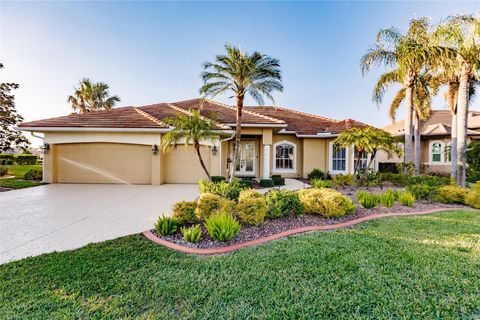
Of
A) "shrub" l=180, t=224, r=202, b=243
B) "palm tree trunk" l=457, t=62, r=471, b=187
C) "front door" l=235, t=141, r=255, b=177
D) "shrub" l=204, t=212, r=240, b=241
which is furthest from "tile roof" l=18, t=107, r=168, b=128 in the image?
"palm tree trunk" l=457, t=62, r=471, b=187

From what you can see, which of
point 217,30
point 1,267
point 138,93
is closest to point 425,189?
point 1,267

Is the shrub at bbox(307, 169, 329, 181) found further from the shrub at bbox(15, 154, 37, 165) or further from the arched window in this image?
the shrub at bbox(15, 154, 37, 165)

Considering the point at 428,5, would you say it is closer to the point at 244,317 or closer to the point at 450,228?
the point at 450,228

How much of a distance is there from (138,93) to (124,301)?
2162 cm

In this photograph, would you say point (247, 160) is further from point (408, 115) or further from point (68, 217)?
point (68, 217)

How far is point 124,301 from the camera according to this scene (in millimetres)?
2703

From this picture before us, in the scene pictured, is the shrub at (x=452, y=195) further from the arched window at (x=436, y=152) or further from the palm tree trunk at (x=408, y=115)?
the arched window at (x=436, y=152)

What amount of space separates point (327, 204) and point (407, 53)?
36.4ft

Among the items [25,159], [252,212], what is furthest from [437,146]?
[25,159]

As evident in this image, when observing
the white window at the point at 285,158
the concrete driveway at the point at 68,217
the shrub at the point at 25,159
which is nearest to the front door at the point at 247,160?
the white window at the point at 285,158

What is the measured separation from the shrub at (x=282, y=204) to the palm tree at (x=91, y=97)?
26365mm

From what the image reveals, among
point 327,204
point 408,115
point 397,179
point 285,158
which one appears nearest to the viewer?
point 327,204

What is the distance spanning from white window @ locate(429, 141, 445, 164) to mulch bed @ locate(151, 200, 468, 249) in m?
13.6

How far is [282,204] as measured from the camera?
19.4ft
